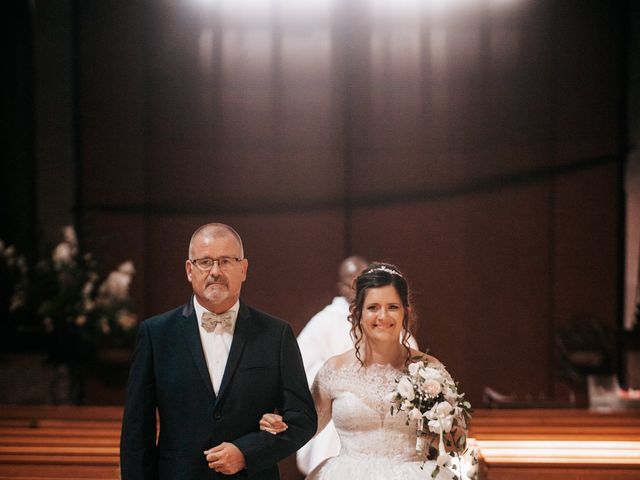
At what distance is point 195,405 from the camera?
8.00 ft

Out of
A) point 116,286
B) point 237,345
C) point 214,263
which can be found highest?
point 214,263

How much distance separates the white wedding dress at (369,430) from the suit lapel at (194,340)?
0.85 meters

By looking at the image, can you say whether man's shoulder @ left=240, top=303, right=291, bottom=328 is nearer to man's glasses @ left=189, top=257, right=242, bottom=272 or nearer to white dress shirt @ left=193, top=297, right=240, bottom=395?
white dress shirt @ left=193, top=297, right=240, bottom=395

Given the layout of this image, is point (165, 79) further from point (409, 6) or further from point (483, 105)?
point (483, 105)

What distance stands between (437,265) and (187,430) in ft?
19.0

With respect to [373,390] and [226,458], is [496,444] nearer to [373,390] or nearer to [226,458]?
[373,390]

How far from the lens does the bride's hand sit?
244 centimetres

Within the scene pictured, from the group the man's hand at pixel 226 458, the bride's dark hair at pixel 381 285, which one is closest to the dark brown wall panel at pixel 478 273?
the bride's dark hair at pixel 381 285

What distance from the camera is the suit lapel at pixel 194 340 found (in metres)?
2.45

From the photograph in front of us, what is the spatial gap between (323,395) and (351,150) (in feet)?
16.5

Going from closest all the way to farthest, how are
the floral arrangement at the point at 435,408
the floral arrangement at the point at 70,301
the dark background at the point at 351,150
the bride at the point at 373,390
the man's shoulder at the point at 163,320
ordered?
the man's shoulder at the point at 163,320 → the floral arrangement at the point at 435,408 → the bride at the point at 373,390 → the floral arrangement at the point at 70,301 → the dark background at the point at 351,150

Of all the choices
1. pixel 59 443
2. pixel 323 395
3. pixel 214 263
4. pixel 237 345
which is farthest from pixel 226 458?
pixel 59 443

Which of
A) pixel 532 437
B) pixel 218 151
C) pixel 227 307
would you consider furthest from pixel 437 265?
pixel 227 307

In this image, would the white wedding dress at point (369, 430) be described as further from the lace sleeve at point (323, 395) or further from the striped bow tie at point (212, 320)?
the striped bow tie at point (212, 320)
